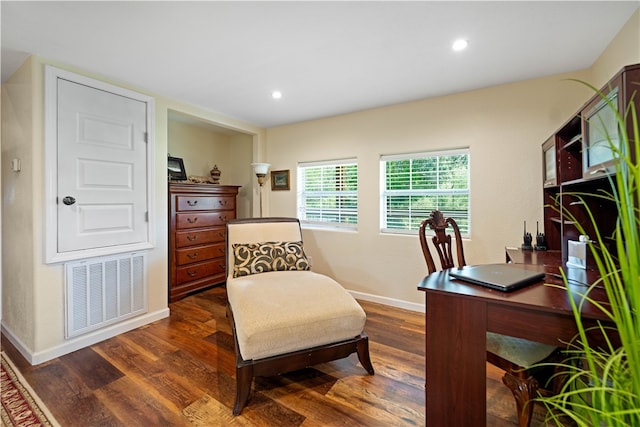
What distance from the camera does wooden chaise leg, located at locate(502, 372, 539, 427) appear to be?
1.27 meters

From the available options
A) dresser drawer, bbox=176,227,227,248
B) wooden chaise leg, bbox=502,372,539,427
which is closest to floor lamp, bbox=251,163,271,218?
dresser drawer, bbox=176,227,227,248

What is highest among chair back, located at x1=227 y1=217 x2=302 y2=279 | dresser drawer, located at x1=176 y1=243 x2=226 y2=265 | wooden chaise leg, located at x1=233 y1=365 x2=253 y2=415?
chair back, located at x1=227 y1=217 x2=302 y2=279

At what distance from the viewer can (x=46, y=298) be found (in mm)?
2191

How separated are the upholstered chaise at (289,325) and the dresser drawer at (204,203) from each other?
5.13 ft

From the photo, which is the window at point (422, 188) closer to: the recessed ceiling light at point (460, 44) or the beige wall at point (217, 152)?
the recessed ceiling light at point (460, 44)

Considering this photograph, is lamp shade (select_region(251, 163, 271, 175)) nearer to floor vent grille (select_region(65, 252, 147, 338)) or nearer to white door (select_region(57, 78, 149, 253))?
white door (select_region(57, 78, 149, 253))

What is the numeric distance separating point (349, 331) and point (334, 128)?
8.50 ft

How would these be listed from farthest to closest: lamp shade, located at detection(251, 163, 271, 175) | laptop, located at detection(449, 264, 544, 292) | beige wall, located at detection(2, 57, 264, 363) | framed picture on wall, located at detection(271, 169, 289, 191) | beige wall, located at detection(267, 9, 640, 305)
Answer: framed picture on wall, located at detection(271, 169, 289, 191)
lamp shade, located at detection(251, 163, 271, 175)
beige wall, located at detection(267, 9, 640, 305)
beige wall, located at detection(2, 57, 264, 363)
laptop, located at detection(449, 264, 544, 292)

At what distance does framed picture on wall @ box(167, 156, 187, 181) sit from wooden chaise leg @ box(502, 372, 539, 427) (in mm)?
3895

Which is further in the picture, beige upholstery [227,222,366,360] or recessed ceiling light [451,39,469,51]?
recessed ceiling light [451,39,469,51]

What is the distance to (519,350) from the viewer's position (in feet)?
4.33

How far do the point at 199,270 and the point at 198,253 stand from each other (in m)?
0.22

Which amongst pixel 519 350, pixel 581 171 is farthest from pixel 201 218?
pixel 581 171

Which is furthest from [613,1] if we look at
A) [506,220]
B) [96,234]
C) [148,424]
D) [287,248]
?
[96,234]
